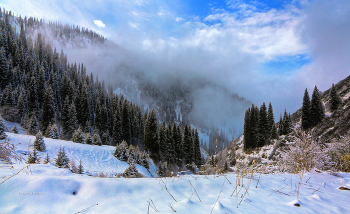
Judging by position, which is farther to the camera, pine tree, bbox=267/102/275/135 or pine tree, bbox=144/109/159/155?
pine tree, bbox=267/102/275/135

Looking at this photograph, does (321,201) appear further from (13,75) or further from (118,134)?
(13,75)

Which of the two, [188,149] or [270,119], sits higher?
[270,119]

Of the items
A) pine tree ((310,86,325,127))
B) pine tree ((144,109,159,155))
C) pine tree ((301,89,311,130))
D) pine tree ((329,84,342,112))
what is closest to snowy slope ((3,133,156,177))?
pine tree ((144,109,159,155))

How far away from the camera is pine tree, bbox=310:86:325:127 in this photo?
3092cm

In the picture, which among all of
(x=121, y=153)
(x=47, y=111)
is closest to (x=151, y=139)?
(x=121, y=153)

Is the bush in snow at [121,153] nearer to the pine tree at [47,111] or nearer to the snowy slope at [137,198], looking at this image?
the snowy slope at [137,198]

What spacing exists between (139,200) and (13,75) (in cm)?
6154

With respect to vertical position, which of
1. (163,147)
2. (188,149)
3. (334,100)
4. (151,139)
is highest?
(334,100)

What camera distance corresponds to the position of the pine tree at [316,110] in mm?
30922

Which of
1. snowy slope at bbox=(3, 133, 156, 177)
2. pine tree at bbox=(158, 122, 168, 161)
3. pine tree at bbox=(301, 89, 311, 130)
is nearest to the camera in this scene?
snowy slope at bbox=(3, 133, 156, 177)

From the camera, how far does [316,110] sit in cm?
3166

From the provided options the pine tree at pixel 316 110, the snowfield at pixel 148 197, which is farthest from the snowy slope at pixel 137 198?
the pine tree at pixel 316 110

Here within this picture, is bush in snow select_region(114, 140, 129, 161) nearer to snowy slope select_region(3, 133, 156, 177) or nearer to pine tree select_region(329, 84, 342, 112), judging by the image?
snowy slope select_region(3, 133, 156, 177)

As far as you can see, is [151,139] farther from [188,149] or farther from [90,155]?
[90,155]
